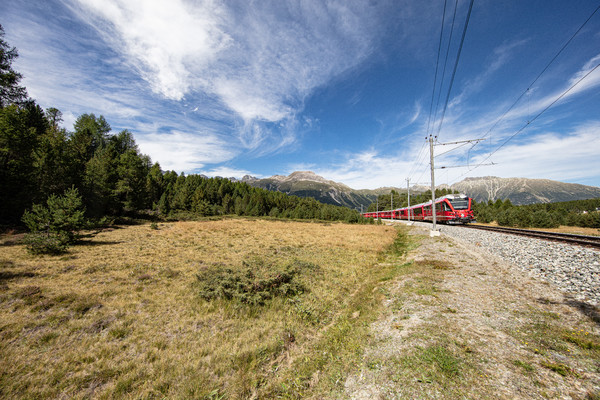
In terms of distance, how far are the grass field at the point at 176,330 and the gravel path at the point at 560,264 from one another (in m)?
5.88

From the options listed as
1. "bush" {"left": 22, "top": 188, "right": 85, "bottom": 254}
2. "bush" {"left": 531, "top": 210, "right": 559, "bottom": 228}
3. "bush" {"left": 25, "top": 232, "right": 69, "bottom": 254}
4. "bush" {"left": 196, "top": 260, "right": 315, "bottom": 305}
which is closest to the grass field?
"bush" {"left": 196, "top": 260, "right": 315, "bottom": 305}

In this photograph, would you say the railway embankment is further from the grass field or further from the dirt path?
the grass field

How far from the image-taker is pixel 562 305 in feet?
18.9

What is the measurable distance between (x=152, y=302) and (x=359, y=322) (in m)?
7.89

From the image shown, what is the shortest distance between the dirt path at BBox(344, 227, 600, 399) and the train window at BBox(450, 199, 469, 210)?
26.9 metres

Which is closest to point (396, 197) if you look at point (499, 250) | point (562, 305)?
point (499, 250)

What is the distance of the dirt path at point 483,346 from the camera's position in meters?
3.32

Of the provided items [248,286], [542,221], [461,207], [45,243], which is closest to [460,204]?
[461,207]

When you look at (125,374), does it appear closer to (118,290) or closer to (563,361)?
(118,290)

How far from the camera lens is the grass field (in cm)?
423

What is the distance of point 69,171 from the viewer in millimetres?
32188

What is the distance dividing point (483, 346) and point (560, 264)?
879 centimetres

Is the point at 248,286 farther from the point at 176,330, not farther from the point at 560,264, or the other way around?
the point at 560,264

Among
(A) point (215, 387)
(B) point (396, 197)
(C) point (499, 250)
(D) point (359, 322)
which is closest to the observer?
(A) point (215, 387)
